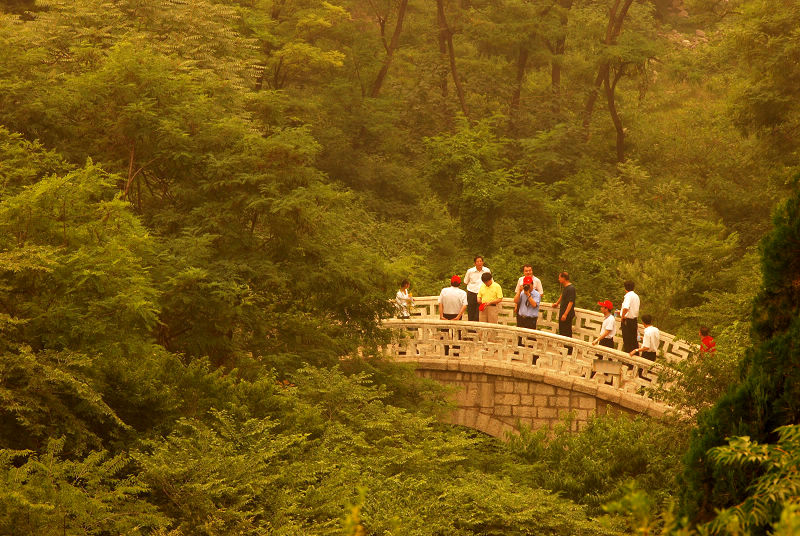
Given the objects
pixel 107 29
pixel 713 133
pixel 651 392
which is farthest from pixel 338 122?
pixel 651 392

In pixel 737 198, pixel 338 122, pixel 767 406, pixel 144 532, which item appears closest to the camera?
pixel 767 406

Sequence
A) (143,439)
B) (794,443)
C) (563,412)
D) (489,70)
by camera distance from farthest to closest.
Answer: (489,70)
(563,412)
(143,439)
(794,443)

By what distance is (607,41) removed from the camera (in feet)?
116

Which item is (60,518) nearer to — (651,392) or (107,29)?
(651,392)

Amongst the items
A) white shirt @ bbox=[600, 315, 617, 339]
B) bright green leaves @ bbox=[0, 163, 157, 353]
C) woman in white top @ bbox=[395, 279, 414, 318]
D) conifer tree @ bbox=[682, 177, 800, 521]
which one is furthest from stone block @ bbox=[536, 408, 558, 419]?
conifer tree @ bbox=[682, 177, 800, 521]

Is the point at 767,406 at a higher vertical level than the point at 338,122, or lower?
lower

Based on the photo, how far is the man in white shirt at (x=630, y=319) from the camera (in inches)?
758

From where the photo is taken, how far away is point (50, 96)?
17.4 metres

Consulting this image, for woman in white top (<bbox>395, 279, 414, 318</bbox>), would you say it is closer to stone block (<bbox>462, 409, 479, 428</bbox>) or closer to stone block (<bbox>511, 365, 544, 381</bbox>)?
stone block (<bbox>511, 365, 544, 381</bbox>)

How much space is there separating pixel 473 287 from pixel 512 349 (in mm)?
1637

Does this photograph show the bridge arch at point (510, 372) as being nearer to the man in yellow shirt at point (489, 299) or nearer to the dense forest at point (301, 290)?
the man in yellow shirt at point (489, 299)

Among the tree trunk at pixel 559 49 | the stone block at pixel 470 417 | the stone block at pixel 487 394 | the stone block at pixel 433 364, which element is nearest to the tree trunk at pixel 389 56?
the tree trunk at pixel 559 49

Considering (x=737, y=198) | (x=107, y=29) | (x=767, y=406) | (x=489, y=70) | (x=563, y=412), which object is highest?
(x=489, y=70)

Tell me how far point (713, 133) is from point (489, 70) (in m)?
8.69
